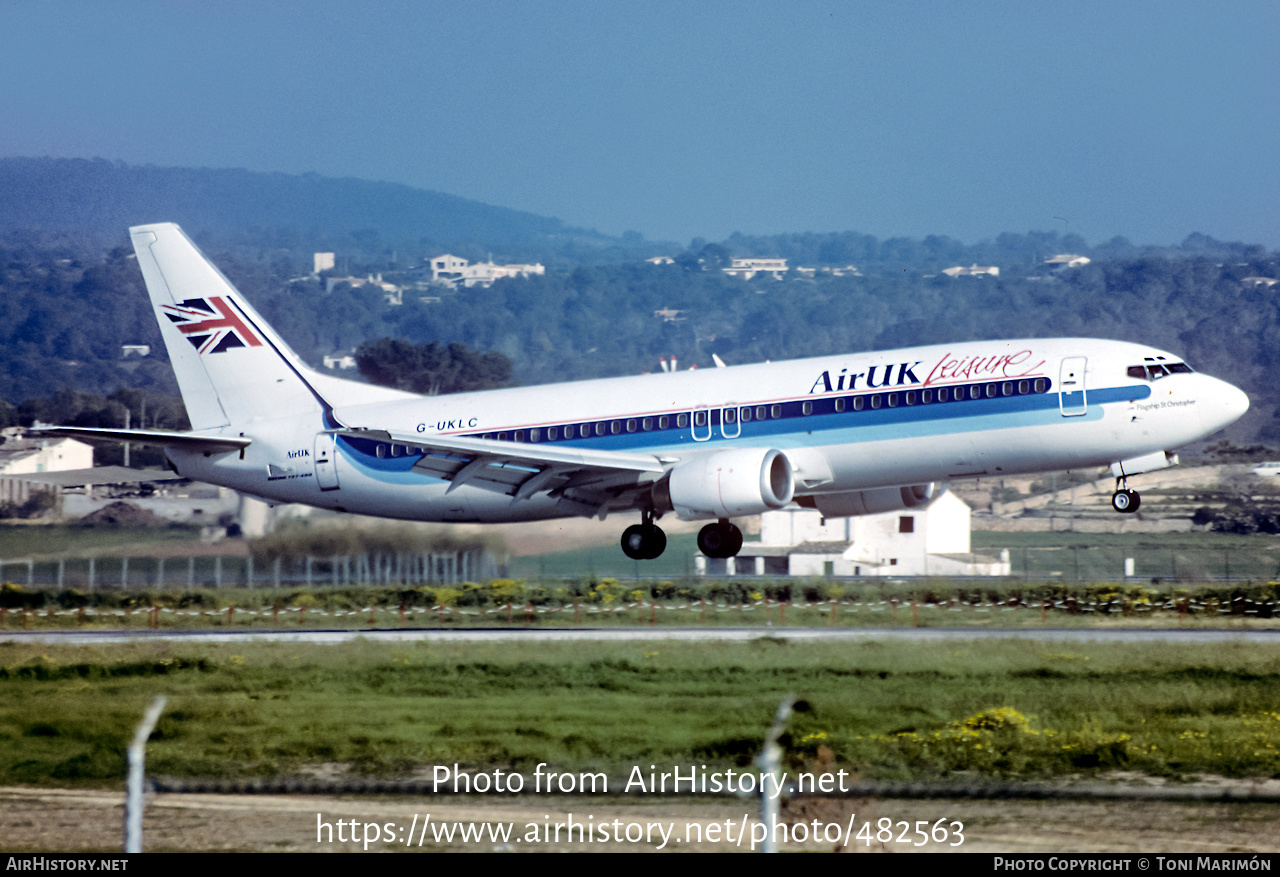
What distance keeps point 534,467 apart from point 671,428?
3226 mm

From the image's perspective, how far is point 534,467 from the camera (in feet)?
110

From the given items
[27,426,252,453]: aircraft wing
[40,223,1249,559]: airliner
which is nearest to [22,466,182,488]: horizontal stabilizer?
[40,223,1249,559]: airliner

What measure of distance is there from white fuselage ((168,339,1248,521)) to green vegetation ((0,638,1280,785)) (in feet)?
13.3

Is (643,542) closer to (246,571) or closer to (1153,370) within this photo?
(1153,370)

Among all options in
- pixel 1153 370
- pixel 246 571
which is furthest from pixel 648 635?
pixel 246 571

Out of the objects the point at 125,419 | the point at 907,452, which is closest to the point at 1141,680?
the point at 907,452

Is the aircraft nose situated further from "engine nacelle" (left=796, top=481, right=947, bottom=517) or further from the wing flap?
the wing flap

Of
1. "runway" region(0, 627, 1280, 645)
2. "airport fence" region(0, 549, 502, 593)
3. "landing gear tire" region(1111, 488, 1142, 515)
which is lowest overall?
"runway" region(0, 627, 1280, 645)

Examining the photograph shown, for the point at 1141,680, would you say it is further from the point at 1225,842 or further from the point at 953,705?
the point at 1225,842

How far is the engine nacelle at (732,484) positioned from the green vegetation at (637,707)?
9.54ft

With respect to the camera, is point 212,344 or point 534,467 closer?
point 534,467

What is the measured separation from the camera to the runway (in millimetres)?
32438

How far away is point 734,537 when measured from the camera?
34.8m

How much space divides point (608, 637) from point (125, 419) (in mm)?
58081
